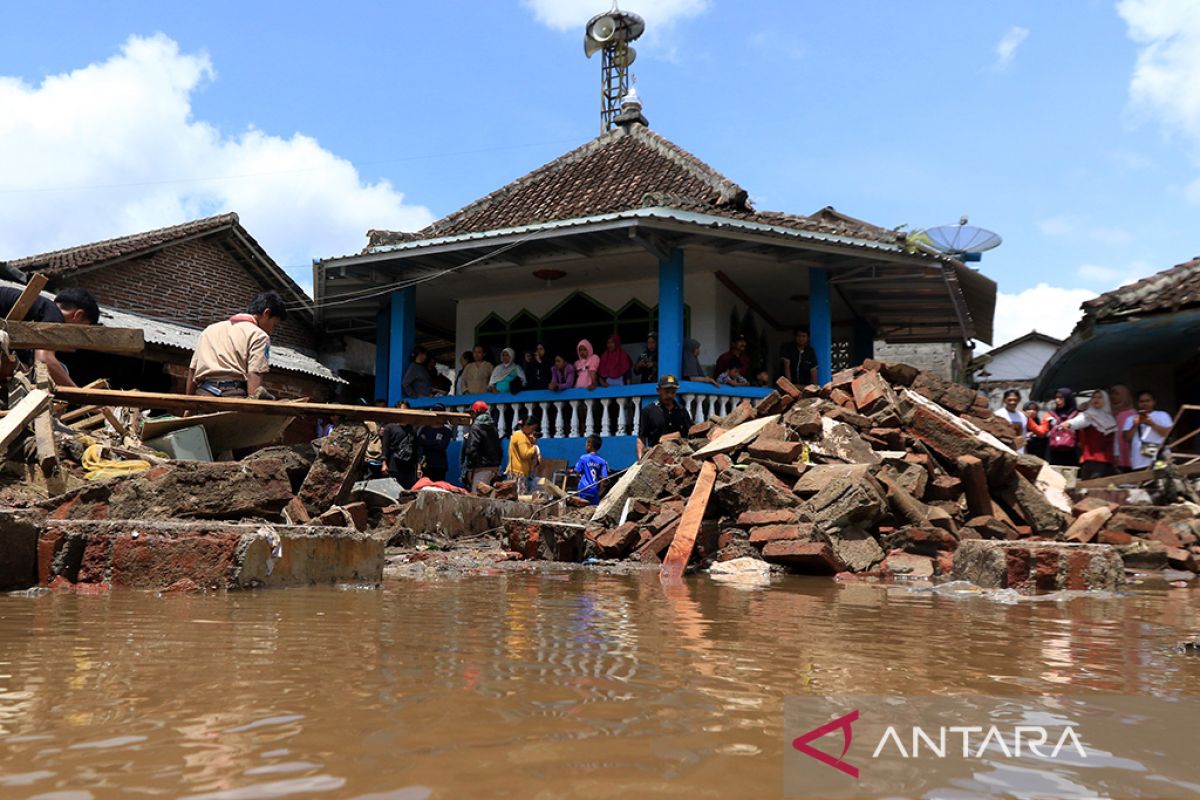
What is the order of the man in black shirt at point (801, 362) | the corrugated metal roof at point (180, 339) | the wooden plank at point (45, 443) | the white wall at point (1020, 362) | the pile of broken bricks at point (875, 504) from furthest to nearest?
the white wall at point (1020, 362) → the corrugated metal roof at point (180, 339) → the man in black shirt at point (801, 362) → the pile of broken bricks at point (875, 504) → the wooden plank at point (45, 443)

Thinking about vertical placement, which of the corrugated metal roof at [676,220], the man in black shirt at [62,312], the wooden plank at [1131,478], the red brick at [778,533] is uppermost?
the corrugated metal roof at [676,220]

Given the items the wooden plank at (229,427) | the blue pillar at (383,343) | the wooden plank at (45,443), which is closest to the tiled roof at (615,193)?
the blue pillar at (383,343)

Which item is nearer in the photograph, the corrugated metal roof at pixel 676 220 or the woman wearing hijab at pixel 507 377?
the corrugated metal roof at pixel 676 220

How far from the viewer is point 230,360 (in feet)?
19.6

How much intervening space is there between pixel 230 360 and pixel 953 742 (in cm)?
544

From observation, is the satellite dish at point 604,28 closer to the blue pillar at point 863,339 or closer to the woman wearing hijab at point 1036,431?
the blue pillar at point 863,339

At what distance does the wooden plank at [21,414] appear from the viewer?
446 centimetres

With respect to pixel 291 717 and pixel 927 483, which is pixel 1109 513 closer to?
pixel 927 483

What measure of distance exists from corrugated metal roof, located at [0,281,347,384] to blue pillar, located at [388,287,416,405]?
312 centimetres

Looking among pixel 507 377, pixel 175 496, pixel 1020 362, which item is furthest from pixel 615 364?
pixel 1020 362

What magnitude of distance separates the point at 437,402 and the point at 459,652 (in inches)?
423

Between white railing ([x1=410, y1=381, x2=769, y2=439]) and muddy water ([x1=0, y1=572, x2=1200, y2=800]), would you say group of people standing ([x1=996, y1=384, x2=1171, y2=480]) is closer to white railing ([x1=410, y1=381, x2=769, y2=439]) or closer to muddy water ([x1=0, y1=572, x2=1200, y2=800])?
white railing ([x1=410, y1=381, x2=769, y2=439])

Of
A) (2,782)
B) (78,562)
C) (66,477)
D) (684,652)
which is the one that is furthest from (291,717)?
(66,477)

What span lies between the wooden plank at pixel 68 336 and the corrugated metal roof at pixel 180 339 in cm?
974
